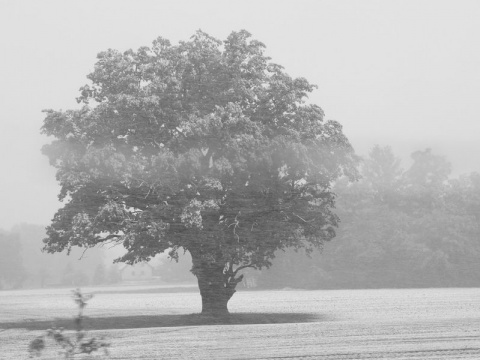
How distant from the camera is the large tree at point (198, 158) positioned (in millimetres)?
34250

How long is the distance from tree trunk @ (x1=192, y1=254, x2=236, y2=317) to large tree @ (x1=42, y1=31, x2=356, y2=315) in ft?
0.20

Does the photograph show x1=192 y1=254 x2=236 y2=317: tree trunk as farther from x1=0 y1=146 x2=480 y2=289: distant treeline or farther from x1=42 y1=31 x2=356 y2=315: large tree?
x1=0 y1=146 x2=480 y2=289: distant treeline

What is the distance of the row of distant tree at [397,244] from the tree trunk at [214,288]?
214ft

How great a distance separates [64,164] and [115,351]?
16.2m

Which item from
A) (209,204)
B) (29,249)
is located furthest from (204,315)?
(29,249)

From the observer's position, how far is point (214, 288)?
128 ft

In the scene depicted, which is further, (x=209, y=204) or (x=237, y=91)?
(x=237, y=91)

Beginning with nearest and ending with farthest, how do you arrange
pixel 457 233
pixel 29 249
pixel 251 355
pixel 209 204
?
pixel 251 355
pixel 209 204
pixel 457 233
pixel 29 249

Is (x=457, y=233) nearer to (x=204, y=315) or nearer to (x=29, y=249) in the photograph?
(x=204, y=315)

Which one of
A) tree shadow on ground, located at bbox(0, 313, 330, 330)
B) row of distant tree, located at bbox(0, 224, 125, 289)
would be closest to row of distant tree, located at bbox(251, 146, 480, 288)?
row of distant tree, located at bbox(0, 224, 125, 289)

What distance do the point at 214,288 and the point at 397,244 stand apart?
224 feet

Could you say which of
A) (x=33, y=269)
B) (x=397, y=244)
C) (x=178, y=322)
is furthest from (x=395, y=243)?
(x=33, y=269)

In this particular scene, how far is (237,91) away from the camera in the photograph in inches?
1478

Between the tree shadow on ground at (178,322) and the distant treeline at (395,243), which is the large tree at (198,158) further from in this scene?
the distant treeline at (395,243)
